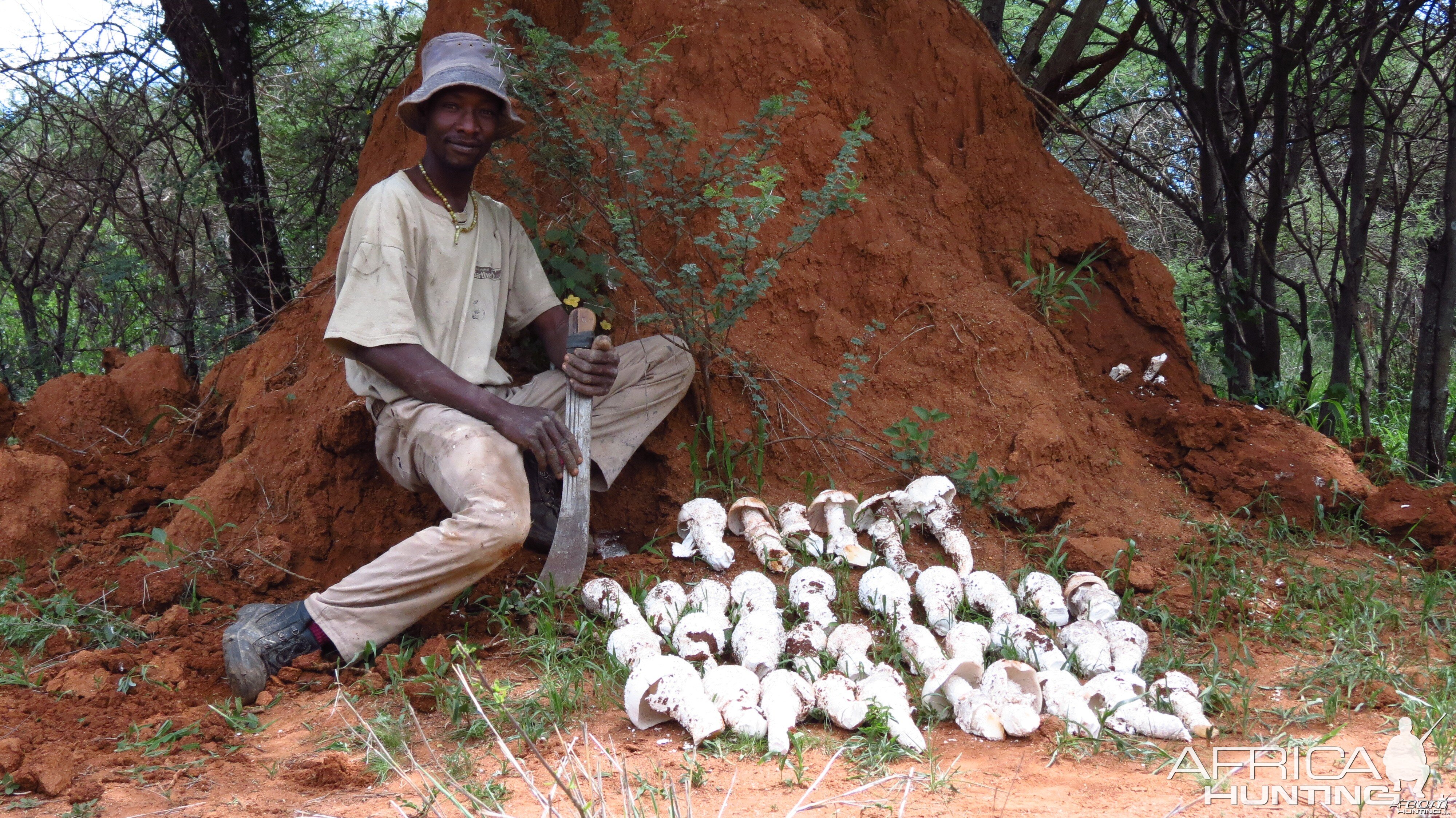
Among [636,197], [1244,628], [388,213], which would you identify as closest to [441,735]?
[388,213]

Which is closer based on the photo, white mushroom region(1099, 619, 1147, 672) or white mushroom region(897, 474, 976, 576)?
white mushroom region(1099, 619, 1147, 672)

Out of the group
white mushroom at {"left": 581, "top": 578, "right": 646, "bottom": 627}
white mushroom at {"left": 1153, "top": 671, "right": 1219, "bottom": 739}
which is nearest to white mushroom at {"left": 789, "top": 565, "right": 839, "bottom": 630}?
white mushroom at {"left": 581, "top": 578, "right": 646, "bottom": 627}

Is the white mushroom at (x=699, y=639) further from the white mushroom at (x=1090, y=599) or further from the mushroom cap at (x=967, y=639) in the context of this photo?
the white mushroom at (x=1090, y=599)

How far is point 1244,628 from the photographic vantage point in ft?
12.6

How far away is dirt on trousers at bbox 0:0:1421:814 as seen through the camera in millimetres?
4305

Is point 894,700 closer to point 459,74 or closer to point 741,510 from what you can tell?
point 741,510

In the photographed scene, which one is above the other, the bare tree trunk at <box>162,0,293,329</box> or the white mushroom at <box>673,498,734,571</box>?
the bare tree trunk at <box>162,0,293,329</box>

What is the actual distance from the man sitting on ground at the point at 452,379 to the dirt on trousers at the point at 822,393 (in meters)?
0.34

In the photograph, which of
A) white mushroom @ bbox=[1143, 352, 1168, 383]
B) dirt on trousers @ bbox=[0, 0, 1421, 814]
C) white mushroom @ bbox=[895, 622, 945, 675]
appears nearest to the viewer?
white mushroom @ bbox=[895, 622, 945, 675]

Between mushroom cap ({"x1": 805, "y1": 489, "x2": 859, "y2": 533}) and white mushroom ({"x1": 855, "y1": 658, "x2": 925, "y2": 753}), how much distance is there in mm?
935

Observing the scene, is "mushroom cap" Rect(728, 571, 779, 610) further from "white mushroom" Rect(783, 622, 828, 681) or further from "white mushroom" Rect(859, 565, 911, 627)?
"white mushroom" Rect(859, 565, 911, 627)

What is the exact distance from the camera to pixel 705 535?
4.05 metres

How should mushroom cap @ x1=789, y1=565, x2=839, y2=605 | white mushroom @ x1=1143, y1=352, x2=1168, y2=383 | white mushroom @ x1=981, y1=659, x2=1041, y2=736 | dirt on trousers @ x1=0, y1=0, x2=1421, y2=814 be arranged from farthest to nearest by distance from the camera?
white mushroom @ x1=1143, y1=352, x2=1168, y2=383, dirt on trousers @ x1=0, y1=0, x2=1421, y2=814, mushroom cap @ x1=789, y1=565, x2=839, y2=605, white mushroom @ x1=981, y1=659, x2=1041, y2=736

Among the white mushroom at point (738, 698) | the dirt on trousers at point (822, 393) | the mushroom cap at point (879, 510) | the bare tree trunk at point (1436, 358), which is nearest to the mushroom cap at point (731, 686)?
the white mushroom at point (738, 698)
